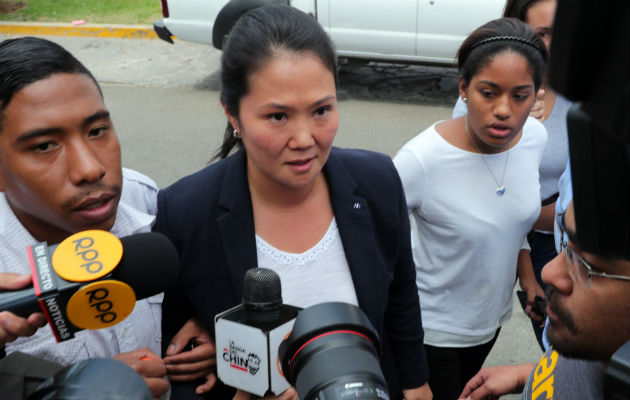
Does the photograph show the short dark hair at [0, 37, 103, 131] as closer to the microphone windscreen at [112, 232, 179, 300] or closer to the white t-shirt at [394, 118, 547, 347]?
the microphone windscreen at [112, 232, 179, 300]

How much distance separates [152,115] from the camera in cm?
682

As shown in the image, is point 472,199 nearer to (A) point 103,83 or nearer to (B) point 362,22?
(B) point 362,22

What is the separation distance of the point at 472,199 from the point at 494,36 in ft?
2.10

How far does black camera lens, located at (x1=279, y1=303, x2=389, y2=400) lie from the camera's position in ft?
3.41

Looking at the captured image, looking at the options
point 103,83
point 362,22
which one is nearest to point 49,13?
point 103,83

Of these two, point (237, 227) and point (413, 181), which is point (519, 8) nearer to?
point (413, 181)

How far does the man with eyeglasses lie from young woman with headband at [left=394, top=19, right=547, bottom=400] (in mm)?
749

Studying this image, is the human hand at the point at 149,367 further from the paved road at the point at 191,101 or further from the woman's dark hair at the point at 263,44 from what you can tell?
the paved road at the point at 191,101

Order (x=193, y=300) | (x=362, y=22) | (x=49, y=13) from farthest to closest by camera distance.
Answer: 1. (x=49, y=13)
2. (x=362, y=22)
3. (x=193, y=300)

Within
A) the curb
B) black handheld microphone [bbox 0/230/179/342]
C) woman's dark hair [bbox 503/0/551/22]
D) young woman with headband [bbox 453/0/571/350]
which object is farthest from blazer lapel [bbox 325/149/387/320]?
the curb

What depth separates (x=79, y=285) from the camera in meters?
1.09

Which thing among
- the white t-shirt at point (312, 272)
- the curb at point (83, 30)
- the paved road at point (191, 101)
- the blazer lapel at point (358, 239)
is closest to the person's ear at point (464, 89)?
the blazer lapel at point (358, 239)

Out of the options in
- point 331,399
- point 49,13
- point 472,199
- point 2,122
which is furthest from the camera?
point 49,13

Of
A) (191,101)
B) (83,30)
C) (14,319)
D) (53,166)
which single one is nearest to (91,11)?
(83,30)
